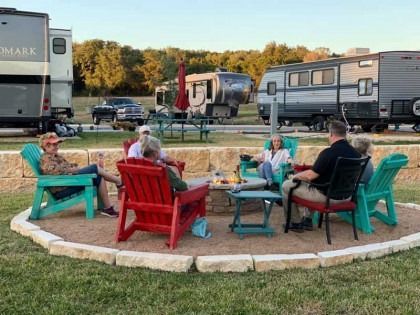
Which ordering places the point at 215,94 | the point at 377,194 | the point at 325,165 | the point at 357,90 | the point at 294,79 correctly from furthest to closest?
the point at 215,94, the point at 294,79, the point at 357,90, the point at 377,194, the point at 325,165

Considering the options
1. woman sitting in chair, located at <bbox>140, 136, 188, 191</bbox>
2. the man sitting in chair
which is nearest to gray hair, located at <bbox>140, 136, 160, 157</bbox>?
woman sitting in chair, located at <bbox>140, 136, 188, 191</bbox>

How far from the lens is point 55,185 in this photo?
5.40 meters

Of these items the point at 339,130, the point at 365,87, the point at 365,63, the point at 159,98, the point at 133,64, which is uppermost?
the point at 133,64

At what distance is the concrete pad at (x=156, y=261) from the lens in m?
3.83

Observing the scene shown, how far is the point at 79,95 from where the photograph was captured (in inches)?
2061

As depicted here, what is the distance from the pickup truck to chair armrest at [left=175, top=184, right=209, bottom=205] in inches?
767

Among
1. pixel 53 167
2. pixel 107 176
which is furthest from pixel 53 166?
pixel 107 176

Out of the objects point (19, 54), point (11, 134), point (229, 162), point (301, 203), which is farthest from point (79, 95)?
point (301, 203)

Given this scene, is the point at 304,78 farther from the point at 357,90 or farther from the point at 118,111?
the point at 118,111

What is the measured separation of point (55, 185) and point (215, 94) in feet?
65.8

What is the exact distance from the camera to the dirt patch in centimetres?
435

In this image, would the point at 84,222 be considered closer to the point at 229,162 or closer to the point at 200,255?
the point at 200,255

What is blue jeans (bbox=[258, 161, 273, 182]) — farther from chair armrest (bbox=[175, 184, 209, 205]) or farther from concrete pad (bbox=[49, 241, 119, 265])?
concrete pad (bbox=[49, 241, 119, 265])

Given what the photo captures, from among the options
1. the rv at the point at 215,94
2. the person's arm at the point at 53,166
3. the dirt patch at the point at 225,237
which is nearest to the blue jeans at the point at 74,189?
the person's arm at the point at 53,166
